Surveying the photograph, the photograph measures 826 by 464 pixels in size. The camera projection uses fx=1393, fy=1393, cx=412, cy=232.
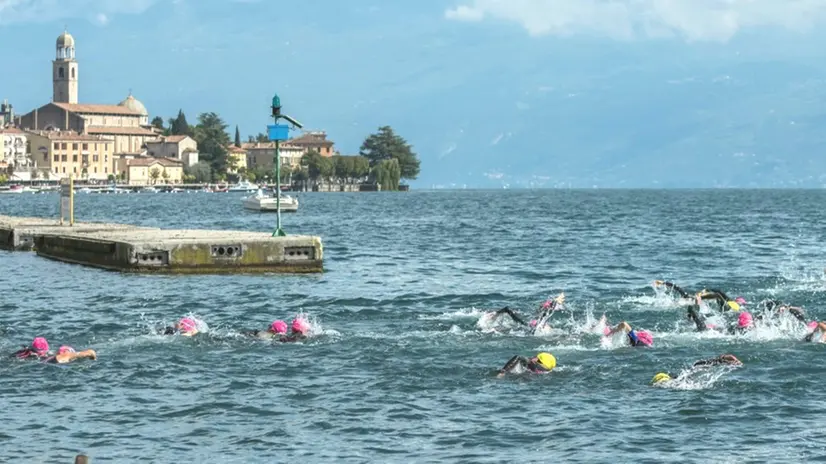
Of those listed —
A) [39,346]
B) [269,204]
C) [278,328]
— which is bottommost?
[269,204]

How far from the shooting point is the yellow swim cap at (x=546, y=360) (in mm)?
25391

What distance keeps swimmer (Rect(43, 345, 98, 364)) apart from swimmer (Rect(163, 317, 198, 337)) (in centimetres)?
318

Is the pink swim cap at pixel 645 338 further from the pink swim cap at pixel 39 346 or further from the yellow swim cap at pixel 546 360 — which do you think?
the pink swim cap at pixel 39 346

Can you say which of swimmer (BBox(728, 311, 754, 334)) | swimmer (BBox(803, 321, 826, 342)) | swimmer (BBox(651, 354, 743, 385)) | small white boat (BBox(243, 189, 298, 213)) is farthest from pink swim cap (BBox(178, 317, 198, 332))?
small white boat (BBox(243, 189, 298, 213))

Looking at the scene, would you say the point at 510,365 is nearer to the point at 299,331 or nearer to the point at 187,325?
the point at 299,331

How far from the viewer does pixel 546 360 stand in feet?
83.5

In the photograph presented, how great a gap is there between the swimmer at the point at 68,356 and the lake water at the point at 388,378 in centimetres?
30

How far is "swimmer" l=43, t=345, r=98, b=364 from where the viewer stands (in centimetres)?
2659

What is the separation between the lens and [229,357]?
27750 millimetres

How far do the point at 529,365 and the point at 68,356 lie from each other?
8.86m

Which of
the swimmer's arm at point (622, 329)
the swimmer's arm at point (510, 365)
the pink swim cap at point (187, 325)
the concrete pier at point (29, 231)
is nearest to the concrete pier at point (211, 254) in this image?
the concrete pier at point (29, 231)

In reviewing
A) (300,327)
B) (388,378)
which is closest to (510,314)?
(300,327)

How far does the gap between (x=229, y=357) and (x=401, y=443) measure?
324 inches

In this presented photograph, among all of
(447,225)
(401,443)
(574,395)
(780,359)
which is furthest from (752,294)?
(447,225)
